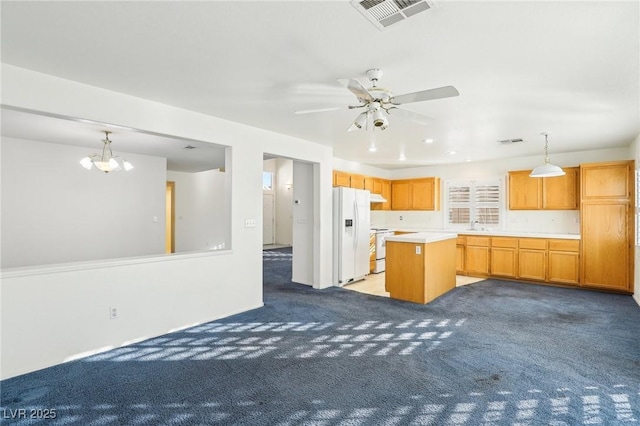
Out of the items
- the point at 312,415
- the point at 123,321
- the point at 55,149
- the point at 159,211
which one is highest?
the point at 55,149

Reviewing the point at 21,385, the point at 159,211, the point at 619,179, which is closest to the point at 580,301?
the point at 619,179

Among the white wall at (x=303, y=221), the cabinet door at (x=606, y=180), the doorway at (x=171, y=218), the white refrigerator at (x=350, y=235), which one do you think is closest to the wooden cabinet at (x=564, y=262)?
the cabinet door at (x=606, y=180)

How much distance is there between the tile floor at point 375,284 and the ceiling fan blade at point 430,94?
3327mm

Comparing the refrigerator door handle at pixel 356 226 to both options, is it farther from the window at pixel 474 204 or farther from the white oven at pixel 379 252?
the window at pixel 474 204

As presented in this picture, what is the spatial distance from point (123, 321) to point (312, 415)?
2179 millimetres

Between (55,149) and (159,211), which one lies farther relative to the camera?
(159,211)

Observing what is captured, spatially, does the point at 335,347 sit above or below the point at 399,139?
below

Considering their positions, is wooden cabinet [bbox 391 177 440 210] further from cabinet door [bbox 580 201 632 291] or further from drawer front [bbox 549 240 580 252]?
cabinet door [bbox 580 201 632 291]

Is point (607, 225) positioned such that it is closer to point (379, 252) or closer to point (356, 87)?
point (379, 252)

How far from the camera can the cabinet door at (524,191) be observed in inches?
250

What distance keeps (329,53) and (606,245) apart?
5.72m

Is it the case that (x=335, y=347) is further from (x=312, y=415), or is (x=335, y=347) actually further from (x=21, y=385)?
(x=21, y=385)

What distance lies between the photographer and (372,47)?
7.64 ft

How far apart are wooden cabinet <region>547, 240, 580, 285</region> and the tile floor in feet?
3.94
